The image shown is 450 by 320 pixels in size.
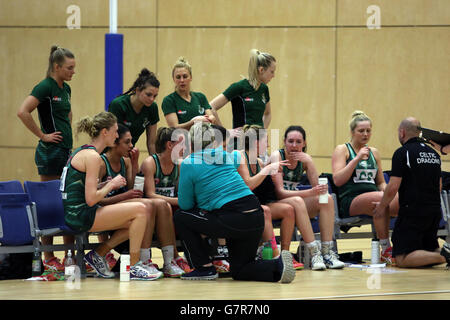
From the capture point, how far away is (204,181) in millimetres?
4895

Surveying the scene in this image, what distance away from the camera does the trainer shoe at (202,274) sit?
4992mm

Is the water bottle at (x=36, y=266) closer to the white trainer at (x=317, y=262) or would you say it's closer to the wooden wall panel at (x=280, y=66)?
the white trainer at (x=317, y=262)

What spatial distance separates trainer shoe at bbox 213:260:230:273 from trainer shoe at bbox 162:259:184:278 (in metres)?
0.30

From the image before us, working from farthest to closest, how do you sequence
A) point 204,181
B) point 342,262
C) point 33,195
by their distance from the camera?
point 342,262, point 33,195, point 204,181

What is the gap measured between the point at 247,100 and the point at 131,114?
1104 millimetres

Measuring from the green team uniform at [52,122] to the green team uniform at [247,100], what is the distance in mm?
1436

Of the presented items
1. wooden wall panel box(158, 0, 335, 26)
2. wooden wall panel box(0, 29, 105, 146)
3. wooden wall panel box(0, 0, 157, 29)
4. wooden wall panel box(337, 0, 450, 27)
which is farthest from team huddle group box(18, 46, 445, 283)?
wooden wall panel box(0, 29, 105, 146)

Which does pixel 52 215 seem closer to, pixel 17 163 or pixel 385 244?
pixel 385 244

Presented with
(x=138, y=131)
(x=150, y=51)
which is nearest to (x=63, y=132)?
(x=138, y=131)

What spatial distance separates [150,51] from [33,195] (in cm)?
445

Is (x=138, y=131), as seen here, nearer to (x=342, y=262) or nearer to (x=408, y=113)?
(x=342, y=262)

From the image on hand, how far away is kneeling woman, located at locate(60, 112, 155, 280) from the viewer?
486 cm

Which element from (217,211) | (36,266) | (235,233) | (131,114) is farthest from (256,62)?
(36,266)

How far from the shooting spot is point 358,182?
6.15m
